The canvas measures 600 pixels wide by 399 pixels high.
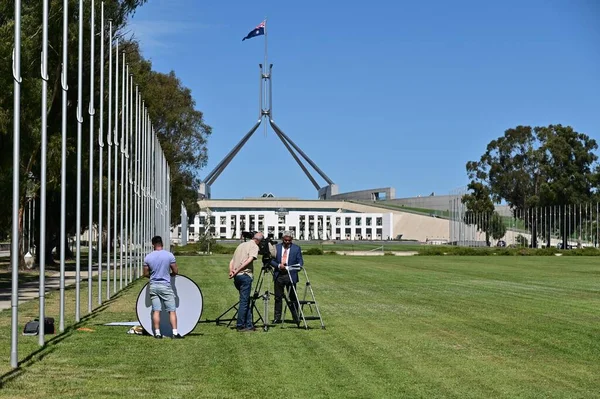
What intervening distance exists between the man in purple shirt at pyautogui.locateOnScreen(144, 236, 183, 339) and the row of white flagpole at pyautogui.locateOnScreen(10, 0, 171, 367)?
1.80 metres

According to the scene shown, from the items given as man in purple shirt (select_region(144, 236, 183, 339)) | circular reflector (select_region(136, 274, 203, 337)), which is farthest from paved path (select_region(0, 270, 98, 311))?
man in purple shirt (select_region(144, 236, 183, 339))

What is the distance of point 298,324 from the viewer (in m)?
19.6

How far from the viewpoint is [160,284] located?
1738cm

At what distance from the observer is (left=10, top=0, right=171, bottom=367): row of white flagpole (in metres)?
14.9

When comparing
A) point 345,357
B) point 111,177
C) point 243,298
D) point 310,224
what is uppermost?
point 111,177

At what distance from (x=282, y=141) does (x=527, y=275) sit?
12846 cm

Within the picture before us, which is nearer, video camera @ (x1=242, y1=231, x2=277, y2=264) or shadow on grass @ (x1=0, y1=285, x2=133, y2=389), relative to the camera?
shadow on grass @ (x1=0, y1=285, x2=133, y2=389)

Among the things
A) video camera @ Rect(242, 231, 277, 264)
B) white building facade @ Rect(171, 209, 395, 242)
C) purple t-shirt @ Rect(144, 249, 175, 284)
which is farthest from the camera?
white building facade @ Rect(171, 209, 395, 242)

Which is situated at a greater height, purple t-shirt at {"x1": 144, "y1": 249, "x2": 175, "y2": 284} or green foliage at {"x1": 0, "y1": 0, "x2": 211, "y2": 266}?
green foliage at {"x1": 0, "y1": 0, "x2": 211, "y2": 266}

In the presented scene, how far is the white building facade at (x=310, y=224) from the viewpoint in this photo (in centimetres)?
18775

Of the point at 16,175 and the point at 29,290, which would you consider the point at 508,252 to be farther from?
the point at 16,175

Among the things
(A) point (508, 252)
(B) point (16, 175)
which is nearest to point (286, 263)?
(B) point (16, 175)

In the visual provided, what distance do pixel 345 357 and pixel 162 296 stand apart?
13.3 feet

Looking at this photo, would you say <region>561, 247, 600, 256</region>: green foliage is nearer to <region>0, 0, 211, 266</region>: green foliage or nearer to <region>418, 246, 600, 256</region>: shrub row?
<region>418, 246, 600, 256</region>: shrub row
